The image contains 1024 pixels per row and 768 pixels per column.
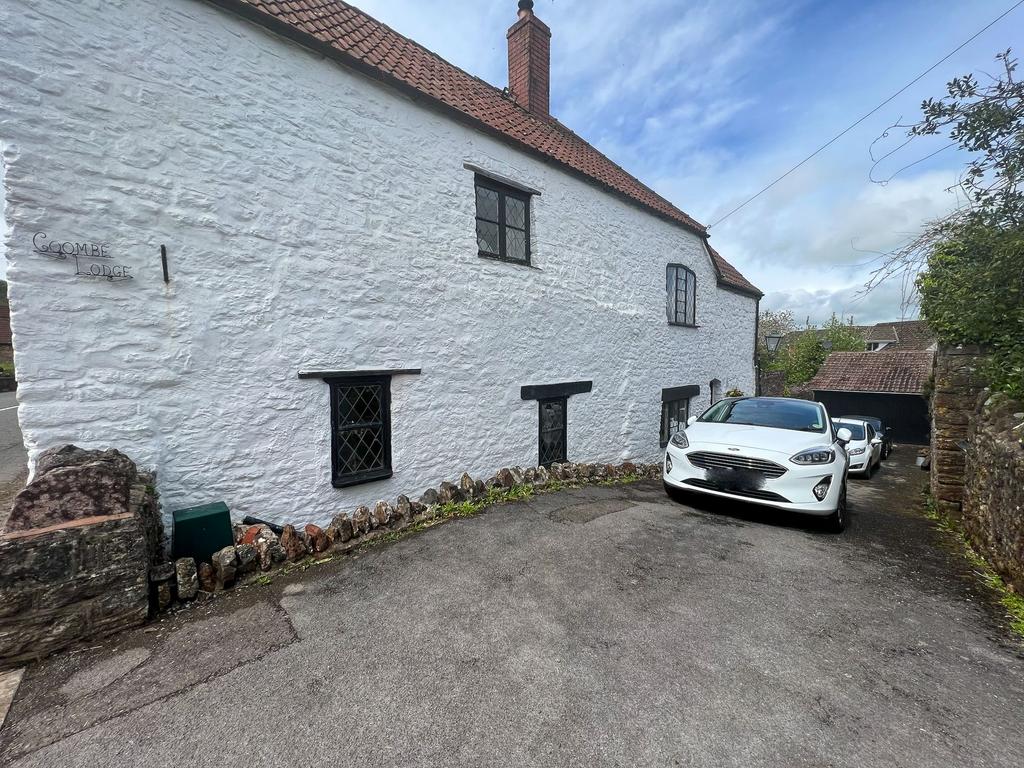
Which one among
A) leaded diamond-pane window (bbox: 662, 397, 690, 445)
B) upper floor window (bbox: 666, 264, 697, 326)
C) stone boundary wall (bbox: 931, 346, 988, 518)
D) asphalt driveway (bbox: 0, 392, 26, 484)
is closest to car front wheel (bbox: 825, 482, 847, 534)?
stone boundary wall (bbox: 931, 346, 988, 518)

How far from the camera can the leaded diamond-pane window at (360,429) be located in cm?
539

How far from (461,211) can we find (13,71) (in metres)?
4.54

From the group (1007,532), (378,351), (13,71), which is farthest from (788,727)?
(13,71)

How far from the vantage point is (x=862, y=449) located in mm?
11367

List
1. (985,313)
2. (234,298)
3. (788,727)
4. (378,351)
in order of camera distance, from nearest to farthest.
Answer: (788,727) < (234,298) < (985,313) < (378,351)

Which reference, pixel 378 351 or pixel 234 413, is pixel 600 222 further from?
pixel 234 413

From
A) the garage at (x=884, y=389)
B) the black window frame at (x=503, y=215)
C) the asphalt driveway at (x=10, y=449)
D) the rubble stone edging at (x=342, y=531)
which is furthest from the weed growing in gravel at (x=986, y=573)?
the garage at (x=884, y=389)

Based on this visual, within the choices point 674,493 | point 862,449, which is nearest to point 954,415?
point 674,493

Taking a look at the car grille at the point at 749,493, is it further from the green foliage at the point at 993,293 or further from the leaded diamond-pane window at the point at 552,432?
the leaded diamond-pane window at the point at 552,432

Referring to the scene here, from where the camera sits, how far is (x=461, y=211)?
652 cm

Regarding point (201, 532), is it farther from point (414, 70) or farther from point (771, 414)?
point (771, 414)

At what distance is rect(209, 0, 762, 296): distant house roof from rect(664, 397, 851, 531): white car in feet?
18.6

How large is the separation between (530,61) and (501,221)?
5.90m

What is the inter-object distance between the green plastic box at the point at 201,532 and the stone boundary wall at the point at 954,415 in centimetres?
933
